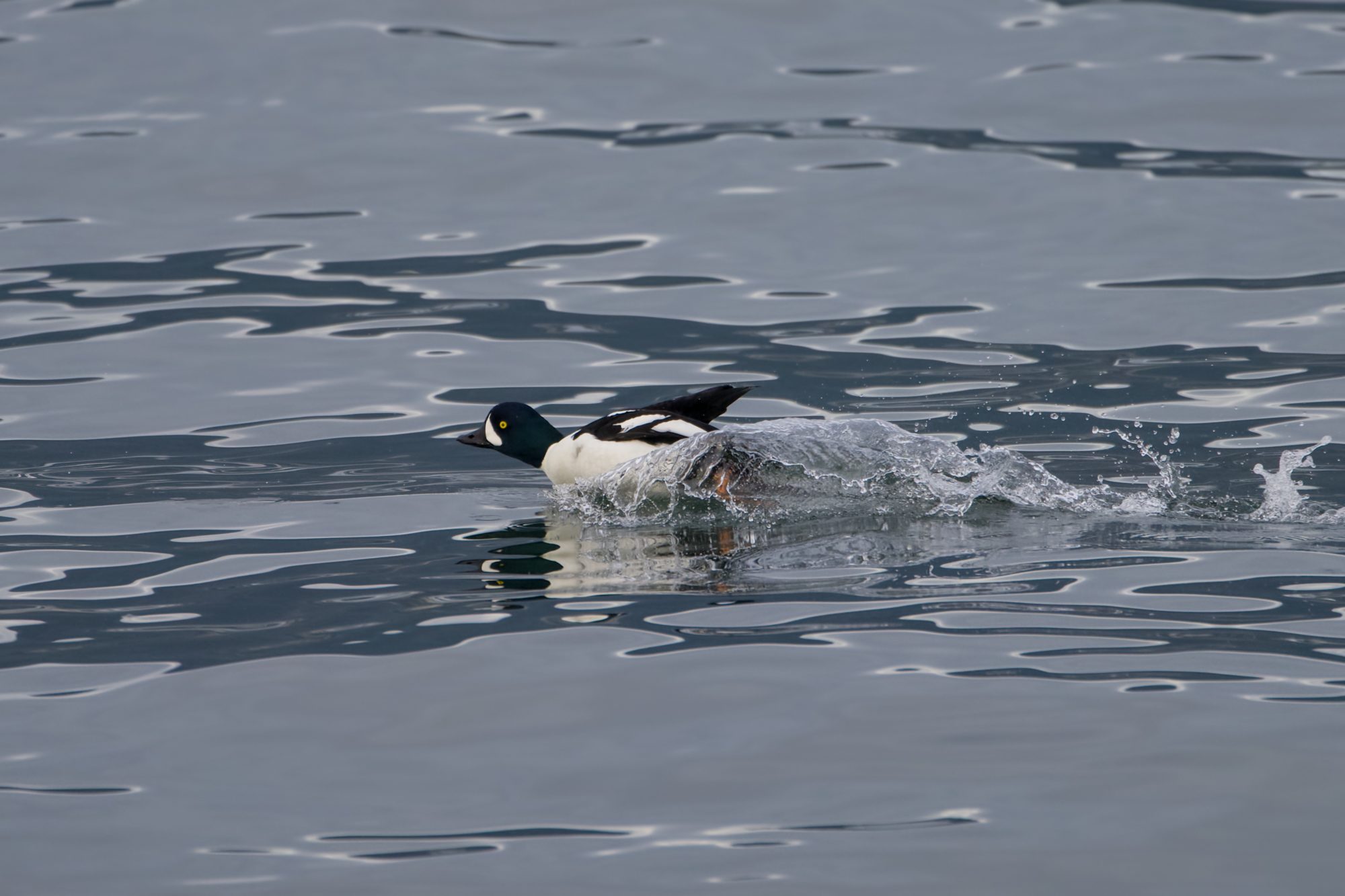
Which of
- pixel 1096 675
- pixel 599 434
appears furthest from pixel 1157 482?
pixel 1096 675

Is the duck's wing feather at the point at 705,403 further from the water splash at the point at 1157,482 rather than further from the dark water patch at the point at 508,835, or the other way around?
the dark water patch at the point at 508,835

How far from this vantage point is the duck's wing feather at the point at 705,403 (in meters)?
9.07

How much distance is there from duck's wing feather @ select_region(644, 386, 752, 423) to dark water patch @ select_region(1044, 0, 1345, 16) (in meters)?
16.6

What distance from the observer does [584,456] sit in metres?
9.26

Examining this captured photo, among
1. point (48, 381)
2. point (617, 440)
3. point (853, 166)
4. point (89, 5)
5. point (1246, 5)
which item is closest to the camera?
point (617, 440)

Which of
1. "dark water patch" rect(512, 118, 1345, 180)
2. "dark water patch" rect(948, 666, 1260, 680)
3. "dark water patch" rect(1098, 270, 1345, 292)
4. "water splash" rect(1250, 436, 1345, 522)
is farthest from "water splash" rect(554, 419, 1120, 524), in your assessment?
"dark water patch" rect(512, 118, 1345, 180)

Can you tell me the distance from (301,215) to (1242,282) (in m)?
9.87

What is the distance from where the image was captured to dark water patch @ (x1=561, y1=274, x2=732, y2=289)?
15172 mm

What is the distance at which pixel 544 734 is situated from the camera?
549 centimetres

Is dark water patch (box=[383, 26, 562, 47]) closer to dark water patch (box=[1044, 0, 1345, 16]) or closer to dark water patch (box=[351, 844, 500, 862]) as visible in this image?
dark water patch (box=[1044, 0, 1345, 16])

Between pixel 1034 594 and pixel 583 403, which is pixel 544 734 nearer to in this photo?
pixel 1034 594

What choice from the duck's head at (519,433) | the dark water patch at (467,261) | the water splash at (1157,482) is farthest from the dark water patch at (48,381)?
the water splash at (1157,482)

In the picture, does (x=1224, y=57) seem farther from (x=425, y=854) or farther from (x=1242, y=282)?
(x=425, y=854)

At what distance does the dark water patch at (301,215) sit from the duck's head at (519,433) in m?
8.70
